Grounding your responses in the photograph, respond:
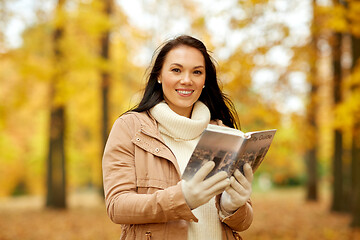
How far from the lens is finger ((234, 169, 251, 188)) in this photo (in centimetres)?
196

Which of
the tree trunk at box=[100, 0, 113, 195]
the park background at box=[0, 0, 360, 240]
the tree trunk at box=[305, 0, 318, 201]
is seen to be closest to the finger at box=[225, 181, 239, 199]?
the park background at box=[0, 0, 360, 240]

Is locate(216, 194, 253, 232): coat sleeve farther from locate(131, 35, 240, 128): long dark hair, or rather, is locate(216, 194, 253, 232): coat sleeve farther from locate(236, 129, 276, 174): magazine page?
locate(131, 35, 240, 128): long dark hair

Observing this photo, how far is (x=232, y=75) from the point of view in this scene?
7703 millimetres

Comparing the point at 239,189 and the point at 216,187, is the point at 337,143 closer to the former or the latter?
the point at 239,189

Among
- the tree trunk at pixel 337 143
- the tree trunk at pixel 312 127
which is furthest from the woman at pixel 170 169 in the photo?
the tree trunk at pixel 337 143

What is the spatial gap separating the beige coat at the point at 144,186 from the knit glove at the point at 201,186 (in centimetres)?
3

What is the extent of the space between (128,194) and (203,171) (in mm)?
390

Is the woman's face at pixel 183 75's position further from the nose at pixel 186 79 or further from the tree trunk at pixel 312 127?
the tree trunk at pixel 312 127

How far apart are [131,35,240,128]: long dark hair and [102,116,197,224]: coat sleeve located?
29cm

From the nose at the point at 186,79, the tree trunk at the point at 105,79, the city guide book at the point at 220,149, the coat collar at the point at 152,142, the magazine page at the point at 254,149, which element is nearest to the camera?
the city guide book at the point at 220,149

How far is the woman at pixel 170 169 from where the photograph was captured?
1855 mm

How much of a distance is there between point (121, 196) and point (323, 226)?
7.83 meters

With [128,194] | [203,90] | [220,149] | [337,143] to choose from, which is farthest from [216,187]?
[337,143]

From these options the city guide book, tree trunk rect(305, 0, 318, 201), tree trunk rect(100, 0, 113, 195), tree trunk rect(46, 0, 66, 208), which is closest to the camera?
the city guide book
